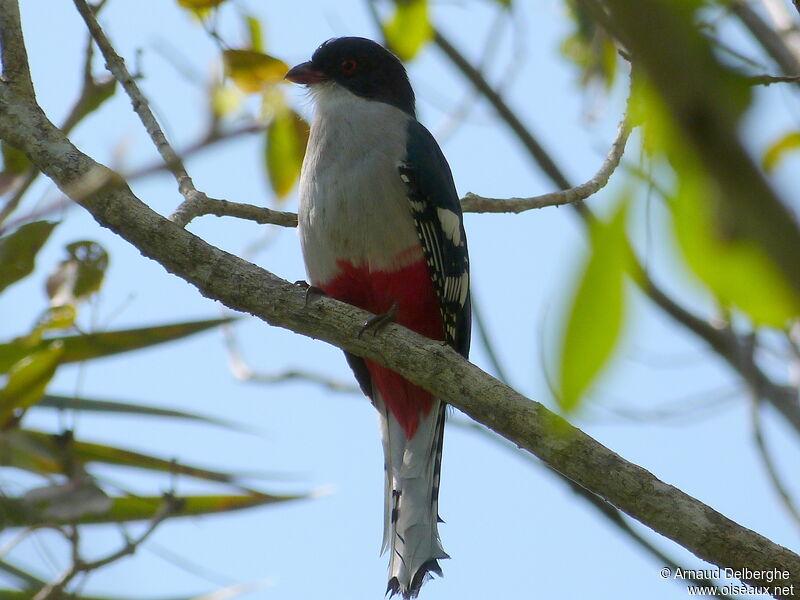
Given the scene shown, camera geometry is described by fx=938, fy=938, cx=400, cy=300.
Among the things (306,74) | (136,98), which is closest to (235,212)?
(136,98)

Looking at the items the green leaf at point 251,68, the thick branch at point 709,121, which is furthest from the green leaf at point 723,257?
the green leaf at point 251,68

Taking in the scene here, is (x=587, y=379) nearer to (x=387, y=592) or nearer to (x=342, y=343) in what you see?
(x=342, y=343)

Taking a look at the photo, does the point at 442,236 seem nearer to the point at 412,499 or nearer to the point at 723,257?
the point at 412,499

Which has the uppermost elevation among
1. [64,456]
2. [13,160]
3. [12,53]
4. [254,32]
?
[254,32]

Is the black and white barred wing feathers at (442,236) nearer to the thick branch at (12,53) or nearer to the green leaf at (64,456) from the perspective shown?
the green leaf at (64,456)

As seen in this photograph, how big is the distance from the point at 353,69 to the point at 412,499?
7.69ft

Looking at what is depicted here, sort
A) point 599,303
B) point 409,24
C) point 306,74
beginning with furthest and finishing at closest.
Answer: point 306,74
point 409,24
point 599,303

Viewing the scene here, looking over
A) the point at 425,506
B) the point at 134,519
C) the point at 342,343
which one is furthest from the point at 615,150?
the point at 134,519

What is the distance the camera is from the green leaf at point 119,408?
4.63 m

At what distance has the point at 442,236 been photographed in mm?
4363

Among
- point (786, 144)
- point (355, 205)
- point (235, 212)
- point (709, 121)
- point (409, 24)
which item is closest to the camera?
point (709, 121)

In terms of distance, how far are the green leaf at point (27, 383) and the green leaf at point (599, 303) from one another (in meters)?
3.00

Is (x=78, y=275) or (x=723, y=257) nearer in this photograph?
(x=723, y=257)

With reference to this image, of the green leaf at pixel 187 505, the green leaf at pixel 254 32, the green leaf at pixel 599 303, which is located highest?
the green leaf at pixel 254 32
